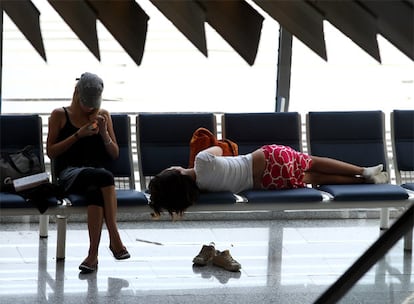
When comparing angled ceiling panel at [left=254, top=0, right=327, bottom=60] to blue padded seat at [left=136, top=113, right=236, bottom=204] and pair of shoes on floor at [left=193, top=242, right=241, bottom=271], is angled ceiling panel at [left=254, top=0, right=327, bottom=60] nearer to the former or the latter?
pair of shoes on floor at [left=193, top=242, right=241, bottom=271]

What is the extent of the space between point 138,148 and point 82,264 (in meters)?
0.94

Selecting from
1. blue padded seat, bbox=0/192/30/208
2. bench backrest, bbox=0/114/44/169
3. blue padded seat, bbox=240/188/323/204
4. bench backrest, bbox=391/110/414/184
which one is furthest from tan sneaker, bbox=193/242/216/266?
bench backrest, bbox=391/110/414/184

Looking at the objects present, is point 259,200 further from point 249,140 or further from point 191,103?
point 191,103

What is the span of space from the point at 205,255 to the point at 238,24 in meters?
4.43

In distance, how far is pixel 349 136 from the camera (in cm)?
596

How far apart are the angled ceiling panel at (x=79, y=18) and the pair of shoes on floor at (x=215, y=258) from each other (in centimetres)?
436

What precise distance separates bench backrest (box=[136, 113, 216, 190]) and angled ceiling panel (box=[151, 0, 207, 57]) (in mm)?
4753

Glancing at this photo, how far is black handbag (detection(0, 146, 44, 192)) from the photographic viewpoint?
5195 millimetres

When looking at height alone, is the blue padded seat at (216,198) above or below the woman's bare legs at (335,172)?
below

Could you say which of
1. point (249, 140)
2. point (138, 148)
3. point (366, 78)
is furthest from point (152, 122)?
point (366, 78)

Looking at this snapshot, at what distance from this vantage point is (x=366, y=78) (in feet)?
23.9

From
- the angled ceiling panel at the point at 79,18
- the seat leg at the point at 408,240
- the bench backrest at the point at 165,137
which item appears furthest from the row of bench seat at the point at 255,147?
the angled ceiling panel at the point at 79,18

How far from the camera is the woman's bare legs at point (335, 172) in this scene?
5621mm

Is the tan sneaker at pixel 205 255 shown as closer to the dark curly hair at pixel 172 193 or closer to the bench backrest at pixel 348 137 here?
the dark curly hair at pixel 172 193
